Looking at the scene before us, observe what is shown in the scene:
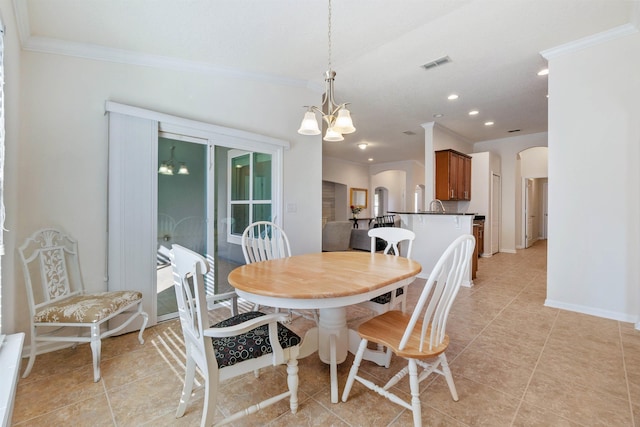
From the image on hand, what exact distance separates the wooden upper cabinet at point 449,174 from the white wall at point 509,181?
157cm

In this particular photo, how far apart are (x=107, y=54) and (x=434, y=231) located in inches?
170

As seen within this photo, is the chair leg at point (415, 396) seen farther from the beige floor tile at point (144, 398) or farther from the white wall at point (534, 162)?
the white wall at point (534, 162)

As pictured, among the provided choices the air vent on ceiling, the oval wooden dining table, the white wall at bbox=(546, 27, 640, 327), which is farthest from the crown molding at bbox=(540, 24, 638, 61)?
the oval wooden dining table

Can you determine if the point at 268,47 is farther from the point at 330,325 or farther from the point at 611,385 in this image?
the point at 611,385

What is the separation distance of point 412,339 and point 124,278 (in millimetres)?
2368

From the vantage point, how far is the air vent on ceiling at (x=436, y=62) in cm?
302

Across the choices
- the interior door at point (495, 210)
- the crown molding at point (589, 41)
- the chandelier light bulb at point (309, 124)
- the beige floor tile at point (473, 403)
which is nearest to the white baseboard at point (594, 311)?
the beige floor tile at point (473, 403)

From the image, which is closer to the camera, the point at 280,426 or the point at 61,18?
the point at 280,426

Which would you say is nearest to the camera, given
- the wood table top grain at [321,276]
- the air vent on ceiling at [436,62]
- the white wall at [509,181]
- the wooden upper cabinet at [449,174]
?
the wood table top grain at [321,276]

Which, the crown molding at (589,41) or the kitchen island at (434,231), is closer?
the crown molding at (589,41)

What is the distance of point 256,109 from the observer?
10.6ft

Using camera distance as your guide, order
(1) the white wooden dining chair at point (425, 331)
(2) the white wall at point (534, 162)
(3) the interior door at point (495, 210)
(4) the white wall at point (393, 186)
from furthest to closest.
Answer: (4) the white wall at point (393, 186) < (2) the white wall at point (534, 162) < (3) the interior door at point (495, 210) < (1) the white wooden dining chair at point (425, 331)

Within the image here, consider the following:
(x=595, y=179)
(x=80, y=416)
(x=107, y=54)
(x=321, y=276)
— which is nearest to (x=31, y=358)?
(x=80, y=416)

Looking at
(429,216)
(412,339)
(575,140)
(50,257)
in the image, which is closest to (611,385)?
(412,339)
